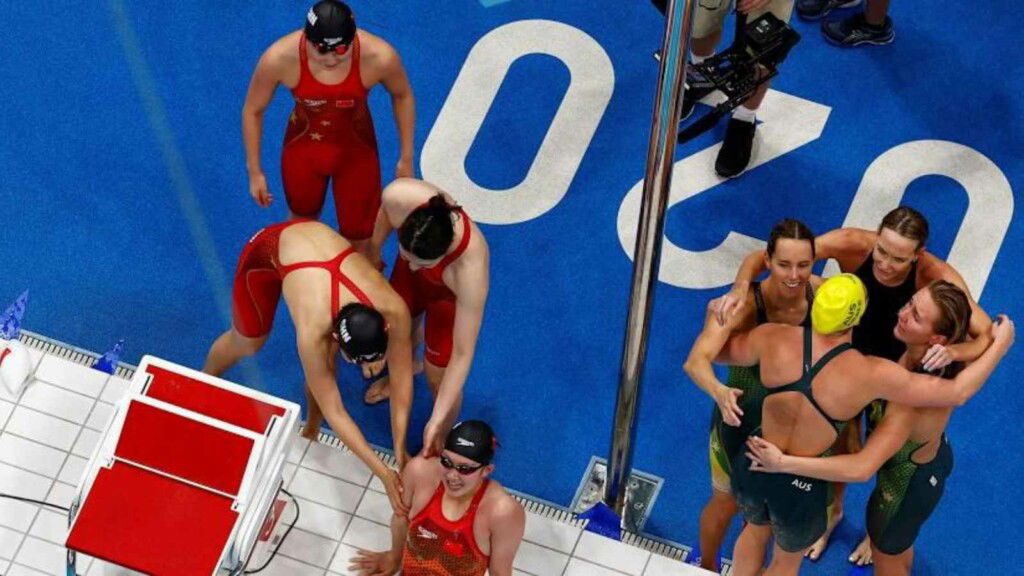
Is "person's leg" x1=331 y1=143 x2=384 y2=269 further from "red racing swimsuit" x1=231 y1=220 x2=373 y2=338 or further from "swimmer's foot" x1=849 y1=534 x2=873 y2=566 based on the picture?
"swimmer's foot" x1=849 y1=534 x2=873 y2=566

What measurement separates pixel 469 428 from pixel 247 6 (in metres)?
3.96

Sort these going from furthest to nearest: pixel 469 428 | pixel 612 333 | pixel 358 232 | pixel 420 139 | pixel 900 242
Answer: pixel 420 139 → pixel 612 333 → pixel 358 232 → pixel 900 242 → pixel 469 428

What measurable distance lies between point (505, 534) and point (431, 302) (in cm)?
119

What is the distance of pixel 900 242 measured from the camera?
5.99 meters

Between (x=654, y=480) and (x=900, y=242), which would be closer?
(x=900, y=242)

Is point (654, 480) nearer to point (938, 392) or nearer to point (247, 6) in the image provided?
point (938, 392)

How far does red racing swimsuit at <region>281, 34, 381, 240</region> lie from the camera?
6.63m

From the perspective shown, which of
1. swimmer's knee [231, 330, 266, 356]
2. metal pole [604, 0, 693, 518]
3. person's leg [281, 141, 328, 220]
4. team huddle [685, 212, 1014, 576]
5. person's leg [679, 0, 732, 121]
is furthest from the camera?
person's leg [679, 0, 732, 121]

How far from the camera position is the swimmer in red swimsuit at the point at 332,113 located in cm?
643

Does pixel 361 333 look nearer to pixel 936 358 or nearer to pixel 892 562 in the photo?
pixel 936 358

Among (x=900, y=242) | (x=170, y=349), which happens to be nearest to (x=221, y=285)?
(x=170, y=349)

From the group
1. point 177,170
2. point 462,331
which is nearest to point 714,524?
point 462,331

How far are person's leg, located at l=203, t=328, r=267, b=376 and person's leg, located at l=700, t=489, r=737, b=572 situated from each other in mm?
1958

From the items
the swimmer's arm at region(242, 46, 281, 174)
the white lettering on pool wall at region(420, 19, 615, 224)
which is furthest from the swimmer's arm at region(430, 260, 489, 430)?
the white lettering on pool wall at region(420, 19, 615, 224)
